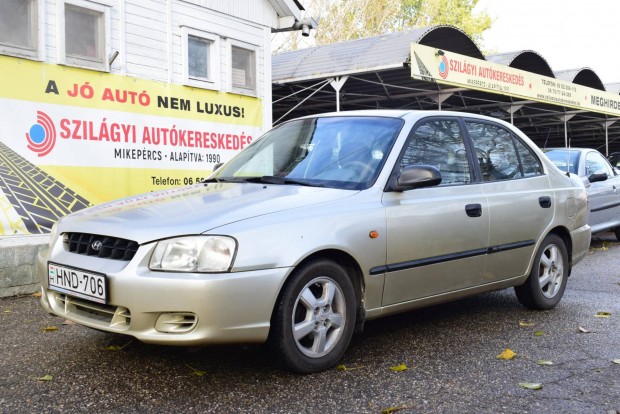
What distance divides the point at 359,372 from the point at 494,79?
11005 millimetres

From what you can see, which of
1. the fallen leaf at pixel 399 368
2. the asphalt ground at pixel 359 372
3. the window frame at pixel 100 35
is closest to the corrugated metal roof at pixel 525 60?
the window frame at pixel 100 35

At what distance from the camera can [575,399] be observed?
138 inches

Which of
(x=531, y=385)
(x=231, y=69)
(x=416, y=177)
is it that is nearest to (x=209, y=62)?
(x=231, y=69)

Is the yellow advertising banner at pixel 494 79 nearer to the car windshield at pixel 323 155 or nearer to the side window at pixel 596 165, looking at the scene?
the side window at pixel 596 165

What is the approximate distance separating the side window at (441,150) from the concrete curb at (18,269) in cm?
407

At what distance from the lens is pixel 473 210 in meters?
4.79

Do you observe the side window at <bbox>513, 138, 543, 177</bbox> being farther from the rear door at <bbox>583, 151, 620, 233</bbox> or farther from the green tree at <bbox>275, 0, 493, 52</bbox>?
the green tree at <bbox>275, 0, 493, 52</bbox>

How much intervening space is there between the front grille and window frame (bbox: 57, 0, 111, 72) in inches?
179

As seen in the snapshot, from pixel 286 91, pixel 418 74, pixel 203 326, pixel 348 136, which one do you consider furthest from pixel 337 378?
pixel 286 91

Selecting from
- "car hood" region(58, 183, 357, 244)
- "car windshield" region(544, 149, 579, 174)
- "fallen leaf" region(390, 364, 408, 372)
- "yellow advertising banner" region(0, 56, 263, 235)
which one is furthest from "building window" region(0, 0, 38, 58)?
"car windshield" region(544, 149, 579, 174)

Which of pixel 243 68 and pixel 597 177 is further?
pixel 243 68

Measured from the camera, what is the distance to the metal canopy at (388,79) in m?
12.5

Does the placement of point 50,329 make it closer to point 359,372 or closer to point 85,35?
point 359,372

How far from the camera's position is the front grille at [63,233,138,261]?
3.53 meters
